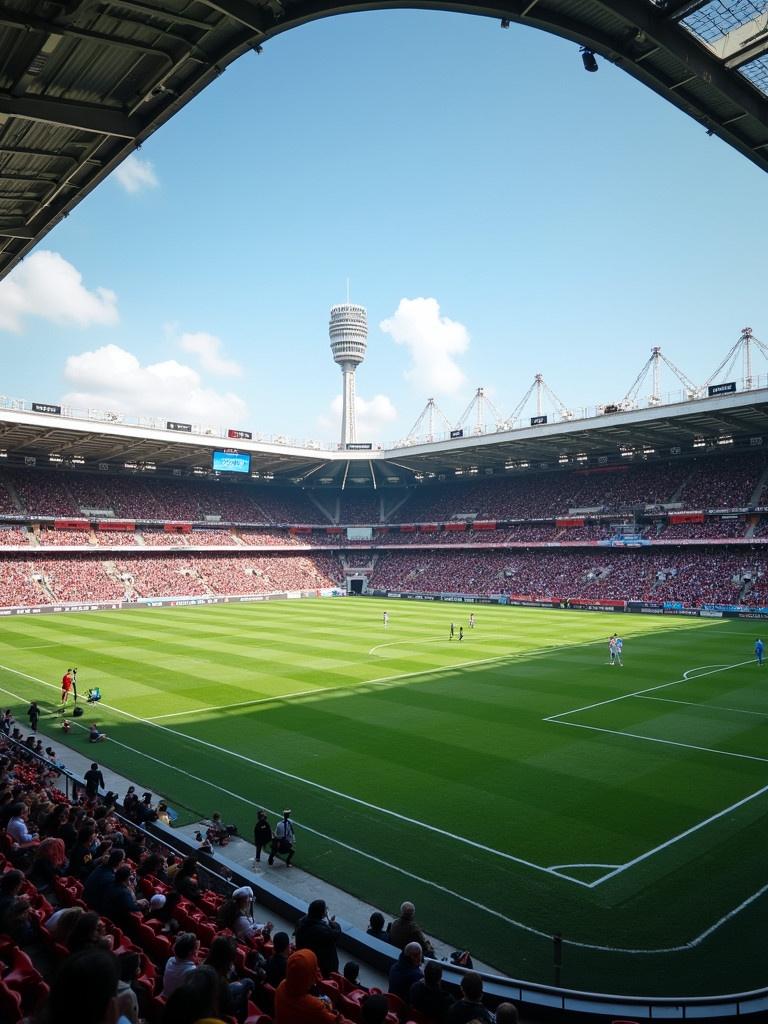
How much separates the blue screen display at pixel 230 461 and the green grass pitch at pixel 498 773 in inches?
1288

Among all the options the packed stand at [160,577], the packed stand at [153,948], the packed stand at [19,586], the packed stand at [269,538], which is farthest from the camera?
the packed stand at [269,538]

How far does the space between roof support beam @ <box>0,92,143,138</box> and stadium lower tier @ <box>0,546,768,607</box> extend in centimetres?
5825

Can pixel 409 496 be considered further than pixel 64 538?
Yes

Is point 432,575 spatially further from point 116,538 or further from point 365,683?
point 365,683

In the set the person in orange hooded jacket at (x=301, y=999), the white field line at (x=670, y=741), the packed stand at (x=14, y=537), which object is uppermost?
the packed stand at (x=14, y=537)

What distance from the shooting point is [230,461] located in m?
73.6

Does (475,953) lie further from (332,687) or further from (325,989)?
(332,687)

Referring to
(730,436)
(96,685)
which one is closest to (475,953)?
(96,685)

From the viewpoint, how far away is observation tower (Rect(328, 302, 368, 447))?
460 ft

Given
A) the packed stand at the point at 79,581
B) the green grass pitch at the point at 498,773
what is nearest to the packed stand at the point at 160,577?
the packed stand at the point at 79,581

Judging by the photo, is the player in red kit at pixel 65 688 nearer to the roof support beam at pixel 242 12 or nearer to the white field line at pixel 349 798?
the white field line at pixel 349 798

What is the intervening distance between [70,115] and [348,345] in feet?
433

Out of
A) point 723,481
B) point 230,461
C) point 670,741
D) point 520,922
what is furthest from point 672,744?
point 230,461

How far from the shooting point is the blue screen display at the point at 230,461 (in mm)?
72500
